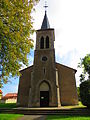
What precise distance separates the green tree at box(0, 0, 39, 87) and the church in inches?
476

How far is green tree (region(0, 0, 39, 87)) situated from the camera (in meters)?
10.6

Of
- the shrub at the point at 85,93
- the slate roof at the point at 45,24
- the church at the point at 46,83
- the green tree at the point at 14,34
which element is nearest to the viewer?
the green tree at the point at 14,34

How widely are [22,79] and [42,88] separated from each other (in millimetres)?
5339

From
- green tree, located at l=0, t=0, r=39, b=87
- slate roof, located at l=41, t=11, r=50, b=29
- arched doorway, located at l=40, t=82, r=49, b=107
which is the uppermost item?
slate roof, located at l=41, t=11, r=50, b=29

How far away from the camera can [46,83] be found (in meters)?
24.3

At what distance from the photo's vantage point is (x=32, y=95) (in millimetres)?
23250

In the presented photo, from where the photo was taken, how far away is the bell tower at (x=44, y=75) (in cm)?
2286

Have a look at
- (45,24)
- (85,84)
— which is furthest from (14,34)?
(45,24)

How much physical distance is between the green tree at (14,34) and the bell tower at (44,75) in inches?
474

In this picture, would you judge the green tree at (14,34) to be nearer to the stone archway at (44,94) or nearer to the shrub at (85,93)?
the shrub at (85,93)

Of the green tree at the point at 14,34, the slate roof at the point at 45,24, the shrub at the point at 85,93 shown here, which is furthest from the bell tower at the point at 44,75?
the green tree at the point at 14,34

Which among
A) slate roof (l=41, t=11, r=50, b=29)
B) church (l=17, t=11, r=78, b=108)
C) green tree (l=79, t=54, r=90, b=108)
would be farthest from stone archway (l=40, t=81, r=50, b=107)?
slate roof (l=41, t=11, r=50, b=29)

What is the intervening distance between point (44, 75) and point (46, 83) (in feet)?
5.04

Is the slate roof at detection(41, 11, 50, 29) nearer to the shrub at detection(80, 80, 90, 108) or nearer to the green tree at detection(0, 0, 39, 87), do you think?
the shrub at detection(80, 80, 90, 108)
